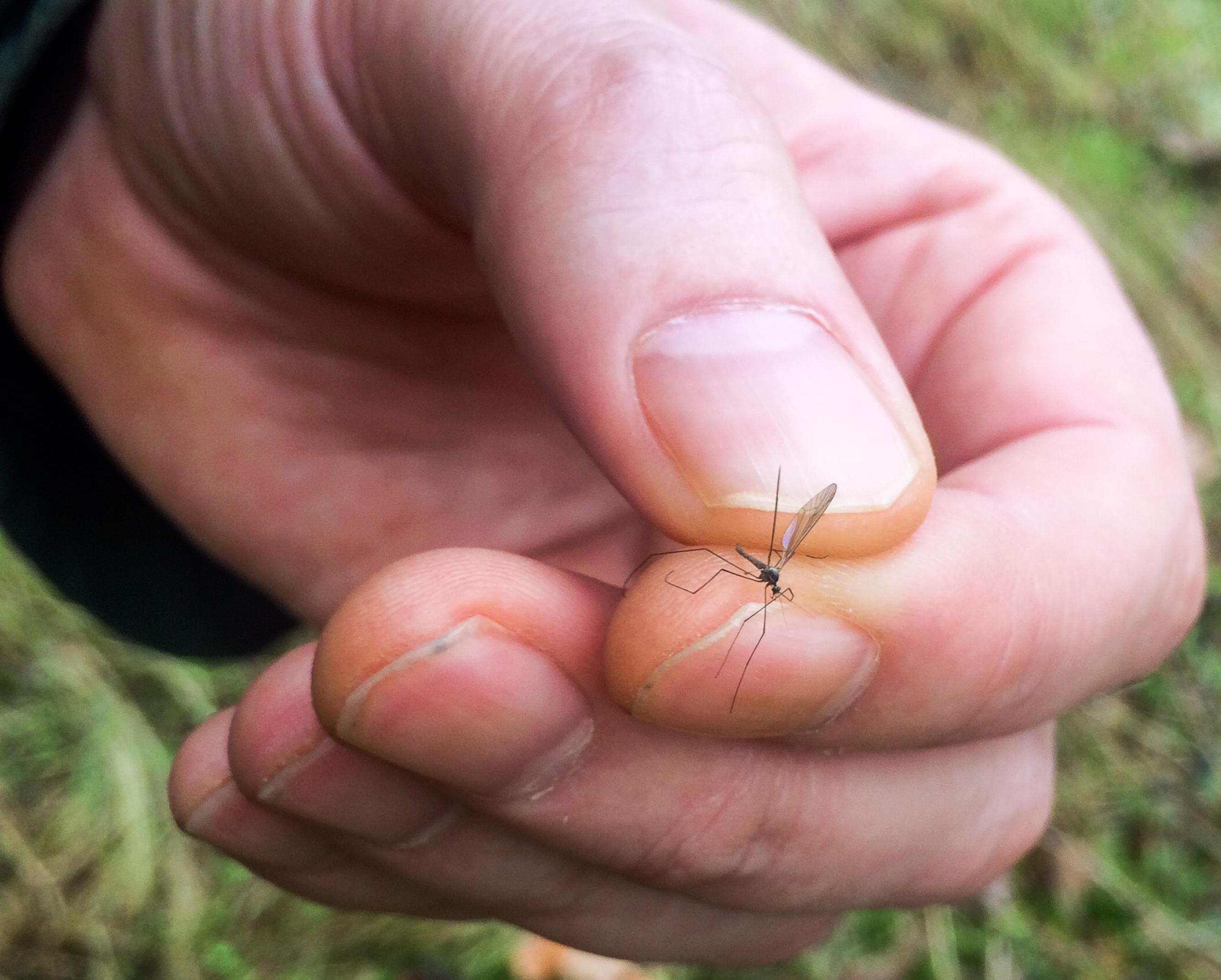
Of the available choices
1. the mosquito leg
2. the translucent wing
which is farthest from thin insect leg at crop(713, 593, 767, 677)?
the translucent wing

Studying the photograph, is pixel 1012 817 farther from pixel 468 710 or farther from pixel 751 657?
pixel 468 710

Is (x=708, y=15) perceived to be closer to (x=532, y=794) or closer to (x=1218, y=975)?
(x=532, y=794)

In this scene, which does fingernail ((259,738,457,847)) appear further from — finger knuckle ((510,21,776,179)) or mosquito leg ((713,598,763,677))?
finger knuckle ((510,21,776,179))

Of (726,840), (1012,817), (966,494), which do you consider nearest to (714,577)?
(966,494)

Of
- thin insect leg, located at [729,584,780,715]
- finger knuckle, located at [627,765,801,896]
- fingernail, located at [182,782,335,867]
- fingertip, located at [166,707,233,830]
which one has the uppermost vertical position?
thin insect leg, located at [729,584,780,715]

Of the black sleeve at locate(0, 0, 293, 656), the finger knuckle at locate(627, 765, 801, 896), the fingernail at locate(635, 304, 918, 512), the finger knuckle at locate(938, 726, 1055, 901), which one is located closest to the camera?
the fingernail at locate(635, 304, 918, 512)

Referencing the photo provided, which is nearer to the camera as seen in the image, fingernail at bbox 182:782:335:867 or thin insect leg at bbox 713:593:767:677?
thin insect leg at bbox 713:593:767:677
